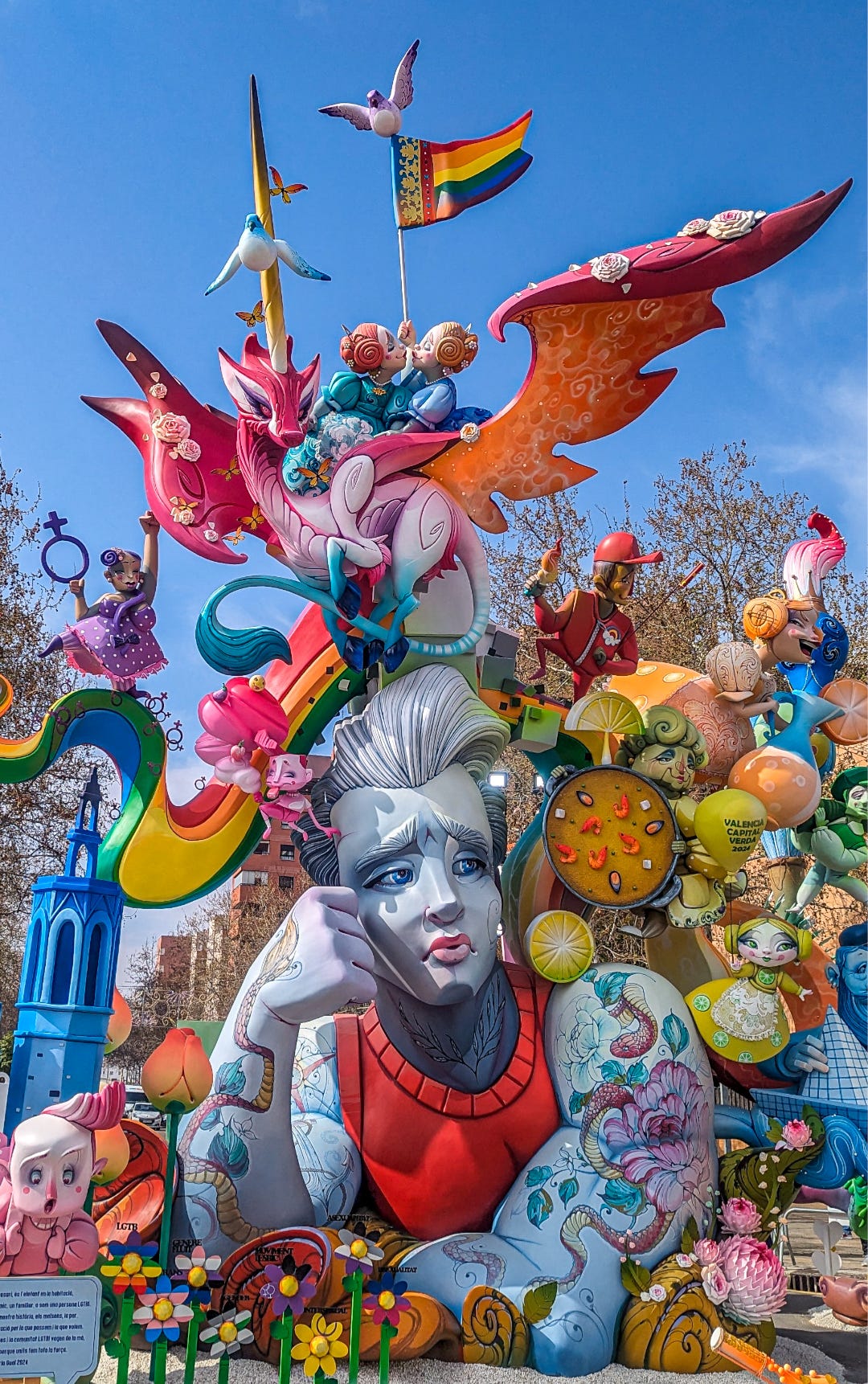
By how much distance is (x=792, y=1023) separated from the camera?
5426mm

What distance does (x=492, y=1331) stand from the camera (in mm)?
4172

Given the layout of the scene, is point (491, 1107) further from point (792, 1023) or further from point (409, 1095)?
point (792, 1023)

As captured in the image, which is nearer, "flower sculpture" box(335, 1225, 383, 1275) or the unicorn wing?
"flower sculpture" box(335, 1225, 383, 1275)

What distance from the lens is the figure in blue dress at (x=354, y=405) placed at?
4.83 meters

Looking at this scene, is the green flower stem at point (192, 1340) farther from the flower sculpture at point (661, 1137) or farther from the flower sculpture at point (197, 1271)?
the flower sculpture at point (661, 1137)

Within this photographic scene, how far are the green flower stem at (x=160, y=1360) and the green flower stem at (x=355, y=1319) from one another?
58 cm

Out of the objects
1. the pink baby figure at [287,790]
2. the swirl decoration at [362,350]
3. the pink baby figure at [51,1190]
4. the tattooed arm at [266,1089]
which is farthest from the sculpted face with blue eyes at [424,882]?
the swirl decoration at [362,350]

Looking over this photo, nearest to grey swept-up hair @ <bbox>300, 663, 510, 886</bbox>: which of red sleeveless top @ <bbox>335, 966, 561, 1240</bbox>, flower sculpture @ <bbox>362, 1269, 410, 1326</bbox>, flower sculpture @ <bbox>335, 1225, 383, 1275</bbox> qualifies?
red sleeveless top @ <bbox>335, 966, 561, 1240</bbox>

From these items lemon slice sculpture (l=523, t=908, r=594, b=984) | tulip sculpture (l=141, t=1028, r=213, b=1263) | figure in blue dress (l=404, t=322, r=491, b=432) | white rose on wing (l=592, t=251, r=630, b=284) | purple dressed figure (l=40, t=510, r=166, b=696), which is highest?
white rose on wing (l=592, t=251, r=630, b=284)

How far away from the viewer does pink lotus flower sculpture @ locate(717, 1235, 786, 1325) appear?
172 inches

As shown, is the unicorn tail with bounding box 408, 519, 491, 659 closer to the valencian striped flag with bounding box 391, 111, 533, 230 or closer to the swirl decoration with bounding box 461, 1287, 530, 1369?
the valencian striped flag with bounding box 391, 111, 533, 230

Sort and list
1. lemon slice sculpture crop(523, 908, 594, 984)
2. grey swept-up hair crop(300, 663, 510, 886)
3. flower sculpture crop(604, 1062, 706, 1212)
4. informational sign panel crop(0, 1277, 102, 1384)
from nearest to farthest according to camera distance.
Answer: informational sign panel crop(0, 1277, 102, 1384) → flower sculpture crop(604, 1062, 706, 1212) → grey swept-up hair crop(300, 663, 510, 886) → lemon slice sculpture crop(523, 908, 594, 984)

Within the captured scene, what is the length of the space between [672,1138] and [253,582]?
2837 mm

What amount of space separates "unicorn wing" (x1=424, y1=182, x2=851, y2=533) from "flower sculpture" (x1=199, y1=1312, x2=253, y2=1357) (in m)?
3.38
